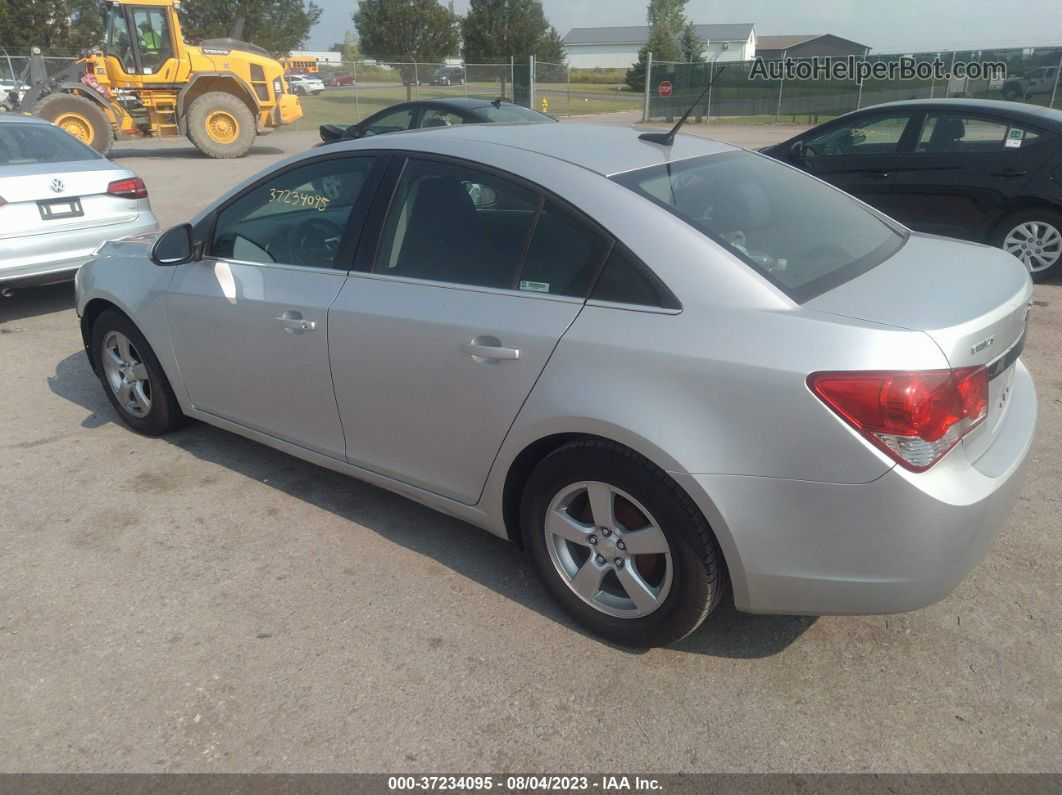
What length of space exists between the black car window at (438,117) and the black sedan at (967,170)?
481 cm

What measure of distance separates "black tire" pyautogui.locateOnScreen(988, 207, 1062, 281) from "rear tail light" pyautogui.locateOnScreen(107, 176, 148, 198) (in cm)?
731

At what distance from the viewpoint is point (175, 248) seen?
12.7 feet

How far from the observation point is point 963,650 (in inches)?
108

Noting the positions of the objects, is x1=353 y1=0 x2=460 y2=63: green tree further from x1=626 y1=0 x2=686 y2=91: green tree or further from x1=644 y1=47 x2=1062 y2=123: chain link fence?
x1=644 y1=47 x2=1062 y2=123: chain link fence

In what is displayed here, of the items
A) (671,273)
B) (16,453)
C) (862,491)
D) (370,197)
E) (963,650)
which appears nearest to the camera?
(862,491)

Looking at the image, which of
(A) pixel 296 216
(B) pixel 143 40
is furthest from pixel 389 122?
(B) pixel 143 40

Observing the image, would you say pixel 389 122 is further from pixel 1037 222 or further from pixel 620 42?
pixel 620 42

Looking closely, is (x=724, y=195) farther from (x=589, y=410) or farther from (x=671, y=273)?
(x=589, y=410)

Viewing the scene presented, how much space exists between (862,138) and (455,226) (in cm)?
607

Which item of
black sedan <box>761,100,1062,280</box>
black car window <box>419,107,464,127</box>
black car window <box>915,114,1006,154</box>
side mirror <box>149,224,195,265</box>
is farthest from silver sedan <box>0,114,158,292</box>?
black car window <box>915,114,1006,154</box>

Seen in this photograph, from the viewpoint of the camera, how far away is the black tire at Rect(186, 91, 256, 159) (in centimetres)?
1809

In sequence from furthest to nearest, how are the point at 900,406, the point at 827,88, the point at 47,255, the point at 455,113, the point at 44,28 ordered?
the point at 44,28
the point at 827,88
the point at 455,113
the point at 47,255
the point at 900,406

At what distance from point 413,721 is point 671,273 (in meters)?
1.57

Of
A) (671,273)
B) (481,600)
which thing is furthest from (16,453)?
(671,273)
